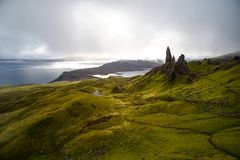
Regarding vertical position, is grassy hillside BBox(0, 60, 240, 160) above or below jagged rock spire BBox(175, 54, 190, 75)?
below

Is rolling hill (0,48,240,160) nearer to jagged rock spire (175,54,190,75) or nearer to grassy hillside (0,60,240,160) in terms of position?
grassy hillside (0,60,240,160)

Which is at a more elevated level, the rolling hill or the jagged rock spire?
the jagged rock spire

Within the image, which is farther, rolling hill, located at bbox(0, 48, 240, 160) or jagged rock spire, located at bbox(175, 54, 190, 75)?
jagged rock spire, located at bbox(175, 54, 190, 75)

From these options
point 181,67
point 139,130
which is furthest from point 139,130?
point 181,67

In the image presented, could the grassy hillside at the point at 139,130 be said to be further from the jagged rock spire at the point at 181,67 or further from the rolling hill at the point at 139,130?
the jagged rock spire at the point at 181,67

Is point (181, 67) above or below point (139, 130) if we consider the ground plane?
above

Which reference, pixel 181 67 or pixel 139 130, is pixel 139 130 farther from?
pixel 181 67

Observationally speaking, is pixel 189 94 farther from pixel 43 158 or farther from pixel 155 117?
pixel 43 158

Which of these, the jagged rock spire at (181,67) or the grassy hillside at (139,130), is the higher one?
the jagged rock spire at (181,67)

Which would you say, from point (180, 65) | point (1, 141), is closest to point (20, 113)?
point (1, 141)

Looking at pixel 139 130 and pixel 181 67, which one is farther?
pixel 181 67

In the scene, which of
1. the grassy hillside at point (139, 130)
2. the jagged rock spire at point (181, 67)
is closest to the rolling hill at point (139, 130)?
the grassy hillside at point (139, 130)

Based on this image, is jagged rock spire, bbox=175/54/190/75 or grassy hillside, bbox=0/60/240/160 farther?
jagged rock spire, bbox=175/54/190/75

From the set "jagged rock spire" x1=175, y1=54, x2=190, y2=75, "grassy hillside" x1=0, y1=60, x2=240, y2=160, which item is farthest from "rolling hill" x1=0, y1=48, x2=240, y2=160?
"jagged rock spire" x1=175, y1=54, x2=190, y2=75
